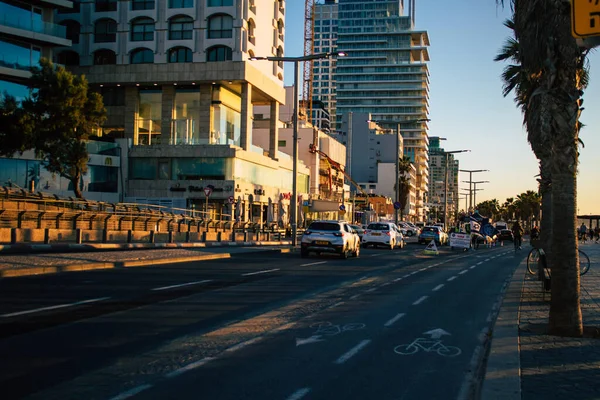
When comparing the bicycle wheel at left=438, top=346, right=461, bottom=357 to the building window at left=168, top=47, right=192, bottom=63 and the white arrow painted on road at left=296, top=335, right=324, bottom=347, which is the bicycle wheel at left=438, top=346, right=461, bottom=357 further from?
the building window at left=168, top=47, right=192, bottom=63

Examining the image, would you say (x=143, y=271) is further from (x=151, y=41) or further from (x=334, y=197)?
(x=334, y=197)

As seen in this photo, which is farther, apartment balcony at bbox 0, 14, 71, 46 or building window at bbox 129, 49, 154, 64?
building window at bbox 129, 49, 154, 64

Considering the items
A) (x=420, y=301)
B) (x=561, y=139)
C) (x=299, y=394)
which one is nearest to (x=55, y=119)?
(x=420, y=301)

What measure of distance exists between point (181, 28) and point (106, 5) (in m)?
8.69

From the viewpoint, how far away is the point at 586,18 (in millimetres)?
5410

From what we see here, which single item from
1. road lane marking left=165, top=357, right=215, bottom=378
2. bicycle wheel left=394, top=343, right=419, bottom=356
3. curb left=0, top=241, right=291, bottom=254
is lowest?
bicycle wheel left=394, top=343, right=419, bottom=356

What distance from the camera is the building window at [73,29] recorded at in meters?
70.1

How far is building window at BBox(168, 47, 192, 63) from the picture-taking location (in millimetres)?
68125

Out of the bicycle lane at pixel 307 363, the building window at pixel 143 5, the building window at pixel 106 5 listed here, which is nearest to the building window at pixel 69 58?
the building window at pixel 106 5

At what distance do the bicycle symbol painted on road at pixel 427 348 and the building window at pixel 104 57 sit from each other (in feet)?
215

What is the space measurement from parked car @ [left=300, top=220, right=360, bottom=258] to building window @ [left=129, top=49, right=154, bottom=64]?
43.5m

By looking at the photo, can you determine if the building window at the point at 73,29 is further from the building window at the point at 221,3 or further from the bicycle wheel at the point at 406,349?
the bicycle wheel at the point at 406,349

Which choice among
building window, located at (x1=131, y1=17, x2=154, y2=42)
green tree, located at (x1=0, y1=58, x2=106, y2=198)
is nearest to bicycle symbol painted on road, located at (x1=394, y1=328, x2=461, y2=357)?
green tree, located at (x1=0, y1=58, x2=106, y2=198)

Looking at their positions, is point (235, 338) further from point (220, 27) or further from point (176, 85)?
point (176, 85)
